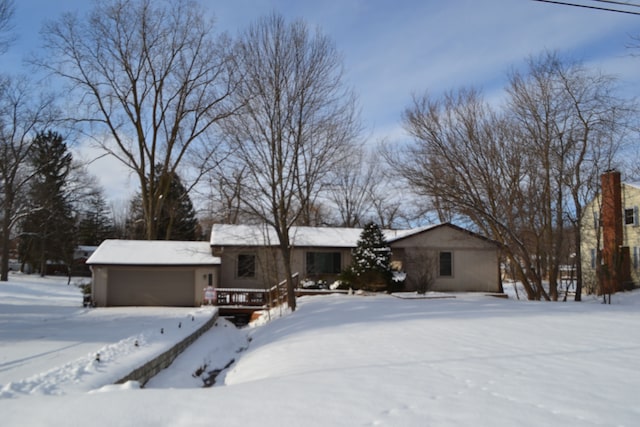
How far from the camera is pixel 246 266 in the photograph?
2400cm

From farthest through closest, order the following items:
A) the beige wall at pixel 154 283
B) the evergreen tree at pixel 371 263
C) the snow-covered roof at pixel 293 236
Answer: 1. the snow-covered roof at pixel 293 236
2. the beige wall at pixel 154 283
3. the evergreen tree at pixel 371 263

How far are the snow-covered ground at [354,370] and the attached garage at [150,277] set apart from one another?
5.12 meters

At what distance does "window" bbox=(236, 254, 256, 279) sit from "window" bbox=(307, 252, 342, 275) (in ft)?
8.98

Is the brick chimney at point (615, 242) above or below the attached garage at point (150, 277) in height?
above

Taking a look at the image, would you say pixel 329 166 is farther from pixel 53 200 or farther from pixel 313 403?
pixel 53 200

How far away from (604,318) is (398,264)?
1282 cm

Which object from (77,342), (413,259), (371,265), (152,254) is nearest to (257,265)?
(152,254)

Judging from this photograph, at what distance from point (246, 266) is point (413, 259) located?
26.5ft

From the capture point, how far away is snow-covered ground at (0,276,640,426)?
483 cm

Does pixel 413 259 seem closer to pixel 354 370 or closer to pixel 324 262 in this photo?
pixel 324 262

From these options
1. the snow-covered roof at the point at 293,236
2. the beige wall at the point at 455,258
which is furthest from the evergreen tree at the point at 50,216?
the beige wall at the point at 455,258

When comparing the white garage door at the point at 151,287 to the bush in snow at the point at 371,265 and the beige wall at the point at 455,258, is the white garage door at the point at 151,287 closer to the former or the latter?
the bush in snow at the point at 371,265

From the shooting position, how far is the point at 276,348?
36.2ft

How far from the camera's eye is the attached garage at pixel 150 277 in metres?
21.9
